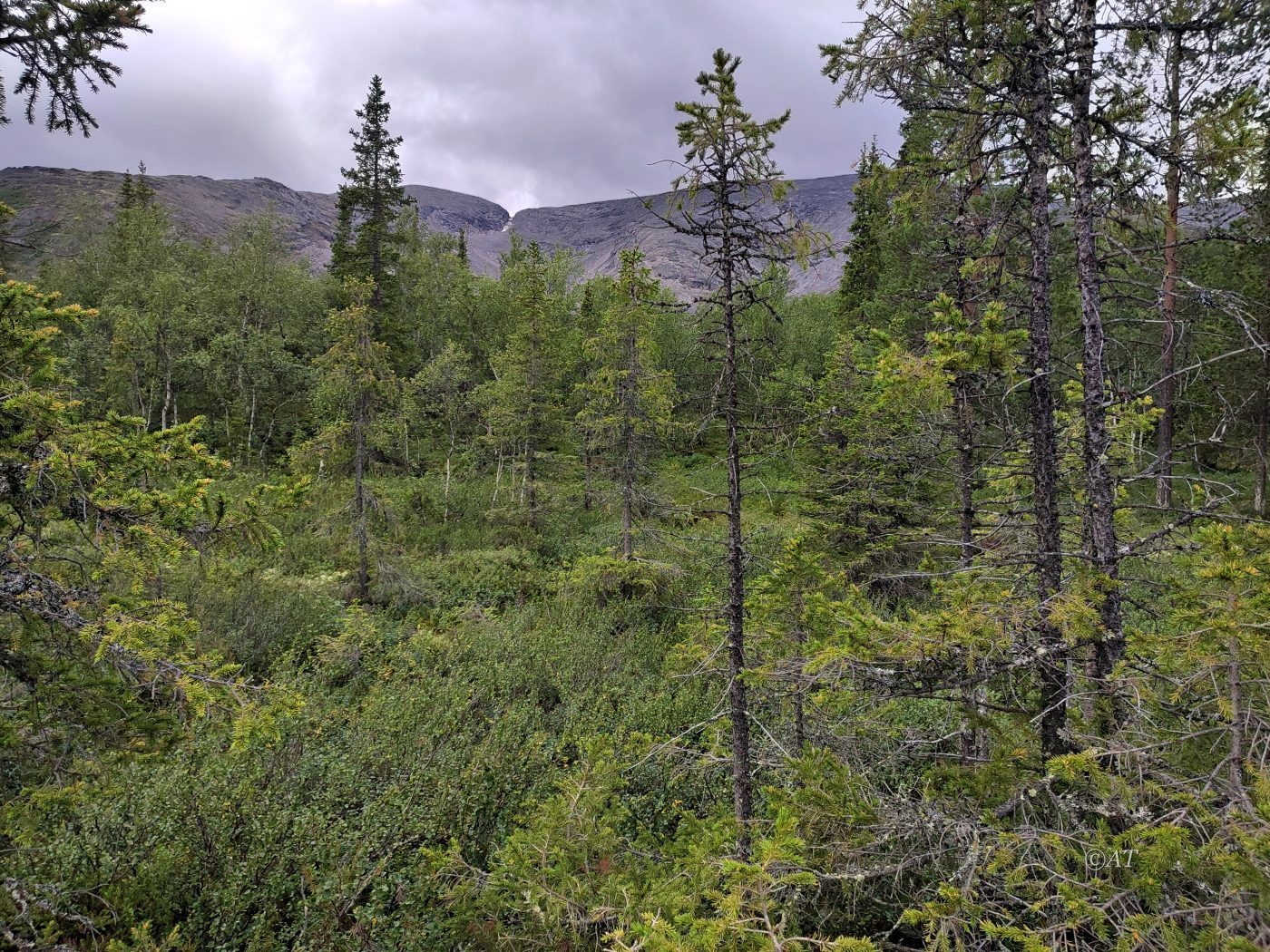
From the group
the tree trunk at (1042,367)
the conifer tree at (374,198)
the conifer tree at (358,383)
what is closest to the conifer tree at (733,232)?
the tree trunk at (1042,367)

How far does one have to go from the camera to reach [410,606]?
44.3 feet

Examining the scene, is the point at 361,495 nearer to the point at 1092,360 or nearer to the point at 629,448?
the point at 629,448

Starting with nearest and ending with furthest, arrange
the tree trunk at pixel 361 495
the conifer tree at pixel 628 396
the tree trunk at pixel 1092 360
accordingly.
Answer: the tree trunk at pixel 1092 360
the conifer tree at pixel 628 396
the tree trunk at pixel 361 495

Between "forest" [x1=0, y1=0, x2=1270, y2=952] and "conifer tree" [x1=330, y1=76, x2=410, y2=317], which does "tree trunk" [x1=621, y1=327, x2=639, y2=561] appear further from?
"conifer tree" [x1=330, y1=76, x2=410, y2=317]

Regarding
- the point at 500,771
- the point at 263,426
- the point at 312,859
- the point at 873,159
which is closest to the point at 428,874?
the point at 312,859

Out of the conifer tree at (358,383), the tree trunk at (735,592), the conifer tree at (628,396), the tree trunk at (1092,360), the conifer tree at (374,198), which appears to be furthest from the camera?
the conifer tree at (374,198)

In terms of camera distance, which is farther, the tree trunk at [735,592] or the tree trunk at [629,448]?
the tree trunk at [629,448]

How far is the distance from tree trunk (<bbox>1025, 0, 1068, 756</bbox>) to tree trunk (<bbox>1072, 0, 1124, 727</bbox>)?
0.19m

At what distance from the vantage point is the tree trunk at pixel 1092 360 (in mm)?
3908

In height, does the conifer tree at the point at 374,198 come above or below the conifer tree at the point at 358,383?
above

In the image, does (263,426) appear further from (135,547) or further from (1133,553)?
(1133,553)

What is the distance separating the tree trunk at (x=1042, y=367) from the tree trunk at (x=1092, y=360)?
7.6 inches

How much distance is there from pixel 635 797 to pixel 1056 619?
524 cm

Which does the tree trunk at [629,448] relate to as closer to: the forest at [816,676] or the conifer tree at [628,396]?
the conifer tree at [628,396]
